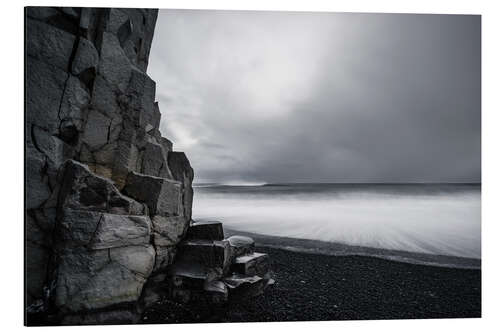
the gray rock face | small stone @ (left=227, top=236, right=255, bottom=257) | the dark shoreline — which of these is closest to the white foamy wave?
the dark shoreline

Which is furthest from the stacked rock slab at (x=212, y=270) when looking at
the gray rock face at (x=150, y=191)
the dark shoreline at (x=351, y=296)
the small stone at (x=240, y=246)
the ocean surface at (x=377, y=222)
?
the ocean surface at (x=377, y=222)

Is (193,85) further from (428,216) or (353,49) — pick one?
(428,216)

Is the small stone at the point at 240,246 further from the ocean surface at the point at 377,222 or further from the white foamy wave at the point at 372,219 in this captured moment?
the white foamy wave at the point at 372,219

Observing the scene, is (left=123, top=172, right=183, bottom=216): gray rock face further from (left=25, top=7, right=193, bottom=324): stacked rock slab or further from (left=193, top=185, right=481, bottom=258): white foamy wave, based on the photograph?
(left=193, top=185, right=481, bottom=258): white foamy wave

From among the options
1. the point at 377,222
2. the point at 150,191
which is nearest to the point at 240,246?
the point at 150,191

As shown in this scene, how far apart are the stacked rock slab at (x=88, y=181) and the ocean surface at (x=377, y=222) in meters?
1.84

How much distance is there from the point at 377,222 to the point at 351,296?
6.36 metres

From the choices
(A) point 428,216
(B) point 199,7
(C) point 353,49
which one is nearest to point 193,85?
(B) point 199,7

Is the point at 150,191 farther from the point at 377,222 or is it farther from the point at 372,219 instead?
the point at 372,219

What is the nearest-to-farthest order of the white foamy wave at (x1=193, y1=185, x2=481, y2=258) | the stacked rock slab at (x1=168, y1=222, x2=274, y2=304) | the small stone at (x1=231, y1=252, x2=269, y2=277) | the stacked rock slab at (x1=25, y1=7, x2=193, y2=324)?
the stacked rock slab at (x1=25, y1=7, x2=193, y2=324), the stacked rock slab at (x1=168, y1=222, x2=274, y2=304), the small stone at (x1=231, y1=252, x2=269, y2=277), the white foamy wave at (x1=193, y1=185, x2=481, y2=258)

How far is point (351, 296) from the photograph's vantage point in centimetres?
398

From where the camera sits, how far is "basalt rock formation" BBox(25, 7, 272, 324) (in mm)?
2791

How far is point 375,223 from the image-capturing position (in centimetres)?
927

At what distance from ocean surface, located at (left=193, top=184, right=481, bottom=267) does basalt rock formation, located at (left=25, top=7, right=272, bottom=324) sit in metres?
1.69
